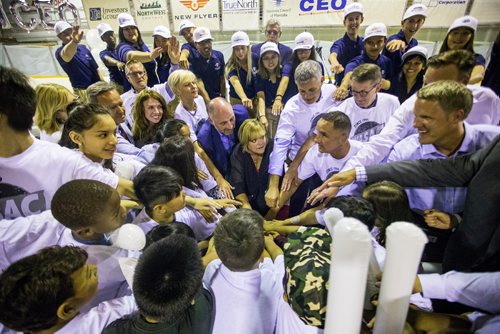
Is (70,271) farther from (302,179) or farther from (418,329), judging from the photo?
(302,179)

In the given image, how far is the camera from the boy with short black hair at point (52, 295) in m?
0.86

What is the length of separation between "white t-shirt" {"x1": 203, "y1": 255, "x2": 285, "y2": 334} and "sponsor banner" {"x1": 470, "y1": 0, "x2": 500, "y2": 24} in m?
10.0

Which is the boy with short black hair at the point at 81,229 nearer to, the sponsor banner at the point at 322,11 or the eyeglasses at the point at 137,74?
the eyeglasses at the point at 137,74

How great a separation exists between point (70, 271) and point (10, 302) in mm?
174

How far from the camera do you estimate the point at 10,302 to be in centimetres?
85

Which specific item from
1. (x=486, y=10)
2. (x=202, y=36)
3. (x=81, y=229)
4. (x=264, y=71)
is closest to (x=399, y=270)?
(x=81, y=229)

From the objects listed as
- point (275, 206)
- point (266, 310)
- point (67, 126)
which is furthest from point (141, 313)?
point (275, 206)

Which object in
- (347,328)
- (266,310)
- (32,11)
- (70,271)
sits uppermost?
(32,11)

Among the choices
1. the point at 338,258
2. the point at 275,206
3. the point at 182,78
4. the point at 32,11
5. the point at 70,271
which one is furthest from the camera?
the point at 32,11

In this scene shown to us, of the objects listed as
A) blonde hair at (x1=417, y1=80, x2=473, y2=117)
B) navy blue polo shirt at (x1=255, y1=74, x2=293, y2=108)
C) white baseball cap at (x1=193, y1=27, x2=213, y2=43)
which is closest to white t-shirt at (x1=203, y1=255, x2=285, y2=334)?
blonde hair at (x1=417, y1=80, x2=473, y2=117)

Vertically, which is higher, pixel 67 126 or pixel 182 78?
pixel 182 78

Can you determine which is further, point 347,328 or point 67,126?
point 67,126

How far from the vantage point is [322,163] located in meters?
2.32

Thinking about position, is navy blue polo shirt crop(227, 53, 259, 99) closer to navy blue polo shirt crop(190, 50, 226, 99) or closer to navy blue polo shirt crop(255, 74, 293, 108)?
navy blue polo shirt crop(255, 74, 293, 108)
